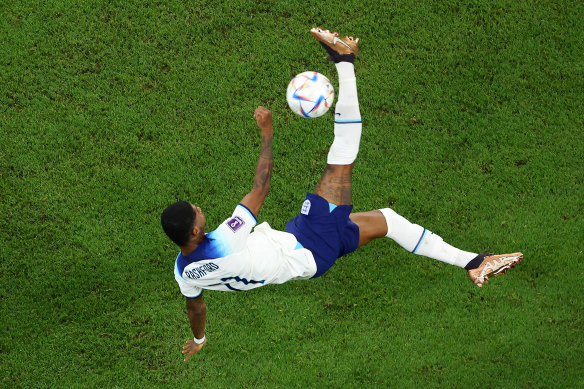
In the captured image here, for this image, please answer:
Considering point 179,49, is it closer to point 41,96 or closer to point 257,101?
point 257,101

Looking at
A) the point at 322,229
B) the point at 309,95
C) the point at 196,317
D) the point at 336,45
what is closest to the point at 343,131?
the point at 309,95

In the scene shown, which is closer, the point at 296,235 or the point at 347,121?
the point at 296,235

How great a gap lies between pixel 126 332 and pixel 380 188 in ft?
10.9

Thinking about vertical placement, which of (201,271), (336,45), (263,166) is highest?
(336,45)

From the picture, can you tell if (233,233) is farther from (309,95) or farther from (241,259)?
(309,95)

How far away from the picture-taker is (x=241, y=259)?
5.17 meters

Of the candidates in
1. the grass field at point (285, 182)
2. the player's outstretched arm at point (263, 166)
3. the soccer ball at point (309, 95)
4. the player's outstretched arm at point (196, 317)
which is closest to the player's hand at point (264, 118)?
the player's outstretched arm at point (263, 166)

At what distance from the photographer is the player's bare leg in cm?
574

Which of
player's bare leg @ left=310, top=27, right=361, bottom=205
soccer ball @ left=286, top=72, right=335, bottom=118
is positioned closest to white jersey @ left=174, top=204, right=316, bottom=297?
player's bare leg @ left=310, top=27, right=361, bottom=205

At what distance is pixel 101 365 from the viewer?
6973 millimetres

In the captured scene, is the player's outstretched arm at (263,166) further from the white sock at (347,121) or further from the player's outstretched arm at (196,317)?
the player's outstretched arm at (196,317)

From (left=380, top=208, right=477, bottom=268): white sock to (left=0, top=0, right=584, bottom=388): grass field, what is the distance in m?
1.09

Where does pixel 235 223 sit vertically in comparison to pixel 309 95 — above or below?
below

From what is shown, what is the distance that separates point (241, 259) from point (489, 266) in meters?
2.42
